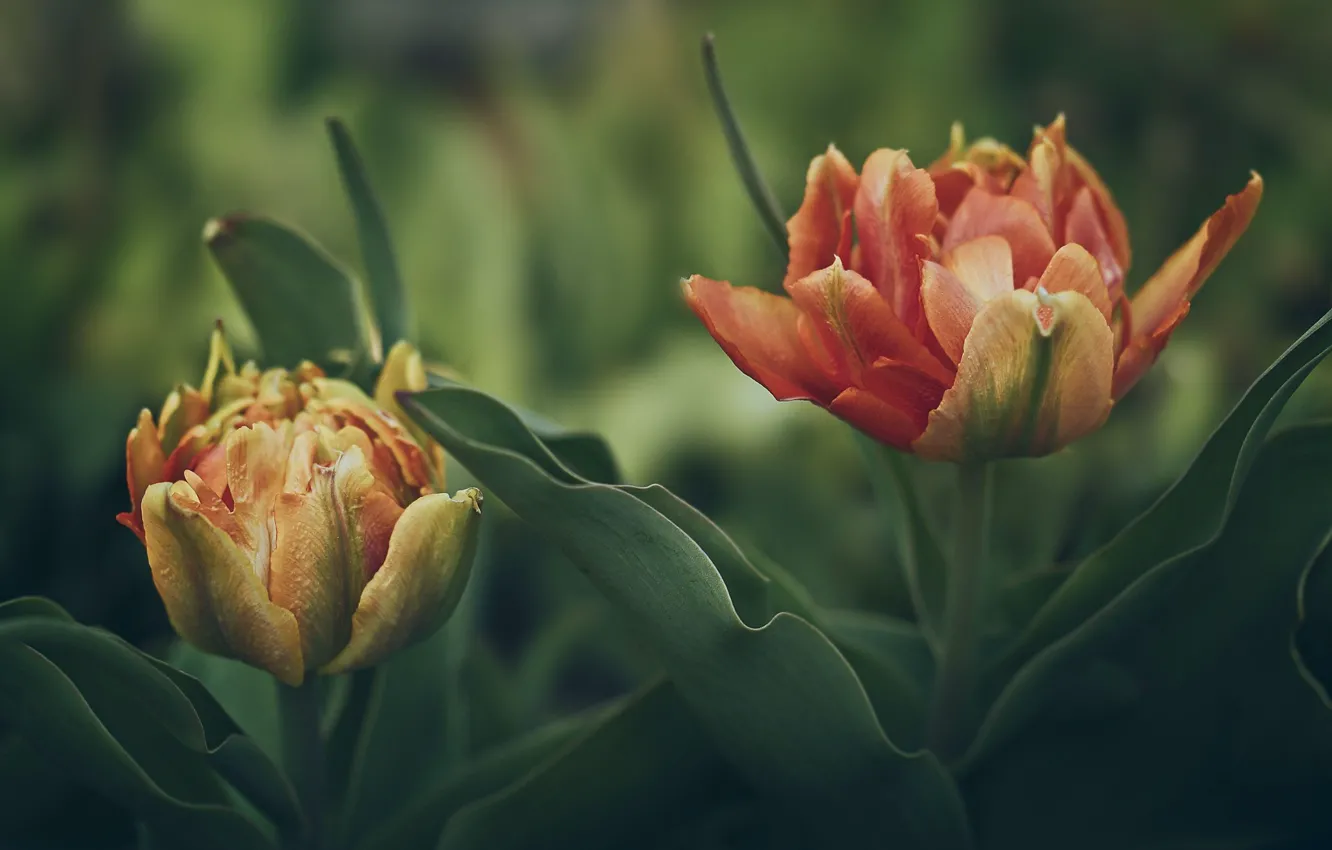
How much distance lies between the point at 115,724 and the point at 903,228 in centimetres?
23

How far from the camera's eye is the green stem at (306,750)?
351 mm

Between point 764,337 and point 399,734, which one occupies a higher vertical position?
point 764,337

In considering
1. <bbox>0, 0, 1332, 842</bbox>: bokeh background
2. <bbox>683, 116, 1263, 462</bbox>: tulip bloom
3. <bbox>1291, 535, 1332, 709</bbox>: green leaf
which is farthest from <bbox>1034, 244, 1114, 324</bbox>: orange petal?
<bbox>0, 0, 1332, 842</bbox>: bokeh background

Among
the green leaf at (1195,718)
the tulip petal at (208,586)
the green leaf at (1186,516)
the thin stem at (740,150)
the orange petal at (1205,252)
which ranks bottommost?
the green leaf at (1195,718)

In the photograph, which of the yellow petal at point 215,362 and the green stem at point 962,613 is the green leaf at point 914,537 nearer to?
the green stem at point 962,613

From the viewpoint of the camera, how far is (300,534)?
30 cm

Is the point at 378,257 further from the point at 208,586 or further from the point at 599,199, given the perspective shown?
the point at 599,199

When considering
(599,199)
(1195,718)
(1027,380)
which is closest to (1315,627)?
(1195,718)

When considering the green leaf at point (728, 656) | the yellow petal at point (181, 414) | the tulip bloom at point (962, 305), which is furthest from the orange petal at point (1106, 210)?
the yellow petal at point (181, 414)

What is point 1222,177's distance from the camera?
1.38 m

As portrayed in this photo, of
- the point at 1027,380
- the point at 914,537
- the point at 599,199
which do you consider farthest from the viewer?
the point at 599,199

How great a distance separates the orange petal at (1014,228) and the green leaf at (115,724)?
0.22m

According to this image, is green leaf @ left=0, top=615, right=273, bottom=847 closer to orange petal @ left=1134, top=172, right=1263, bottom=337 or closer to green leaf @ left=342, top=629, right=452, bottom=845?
green leaf @ left=342, top=629, right=452, bottom=845

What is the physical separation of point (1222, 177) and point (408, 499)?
4.11ft
